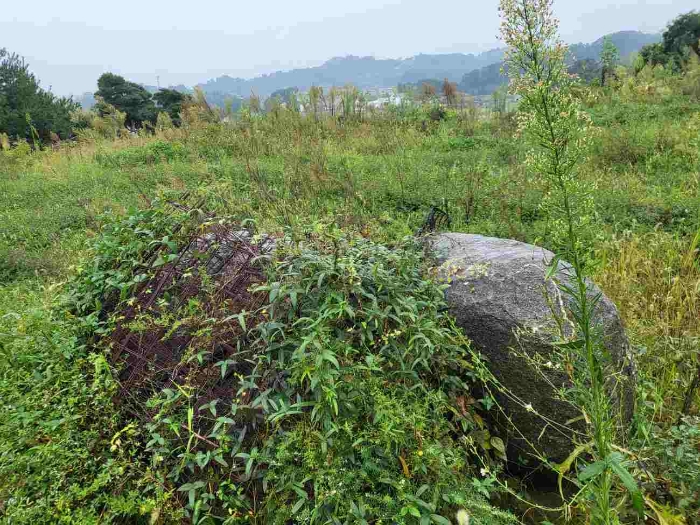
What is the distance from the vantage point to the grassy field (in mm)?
1989

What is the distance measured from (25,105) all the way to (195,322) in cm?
2864

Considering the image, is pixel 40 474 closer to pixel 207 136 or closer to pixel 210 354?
pixel 210 354

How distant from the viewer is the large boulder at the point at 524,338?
95.3 inches

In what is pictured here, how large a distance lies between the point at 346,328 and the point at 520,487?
4.33ft

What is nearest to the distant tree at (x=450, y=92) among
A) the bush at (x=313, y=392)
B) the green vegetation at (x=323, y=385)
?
the green vegetation at (x=323, y=385)

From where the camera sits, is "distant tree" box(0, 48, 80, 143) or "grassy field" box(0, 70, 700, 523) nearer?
"grassy field" box(0, 70, 700, 523)

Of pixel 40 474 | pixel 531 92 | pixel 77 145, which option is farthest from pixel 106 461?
pixel 77 145

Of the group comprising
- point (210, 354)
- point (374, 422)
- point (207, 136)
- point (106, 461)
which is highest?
point (207, 136)

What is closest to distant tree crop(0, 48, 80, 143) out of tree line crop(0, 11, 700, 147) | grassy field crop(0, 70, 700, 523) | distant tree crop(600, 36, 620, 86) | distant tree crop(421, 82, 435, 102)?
tree line crop(0, 11, 700, 147)

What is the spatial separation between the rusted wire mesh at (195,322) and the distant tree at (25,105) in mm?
25646

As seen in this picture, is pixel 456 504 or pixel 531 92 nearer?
pixel 531 92

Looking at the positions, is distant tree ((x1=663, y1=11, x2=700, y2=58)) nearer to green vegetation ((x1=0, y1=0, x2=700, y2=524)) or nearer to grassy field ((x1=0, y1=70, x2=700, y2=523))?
grassy field ((x1=0, y1=70, x2=700, y2=523))

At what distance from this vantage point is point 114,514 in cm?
185

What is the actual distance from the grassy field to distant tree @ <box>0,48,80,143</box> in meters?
15.1
